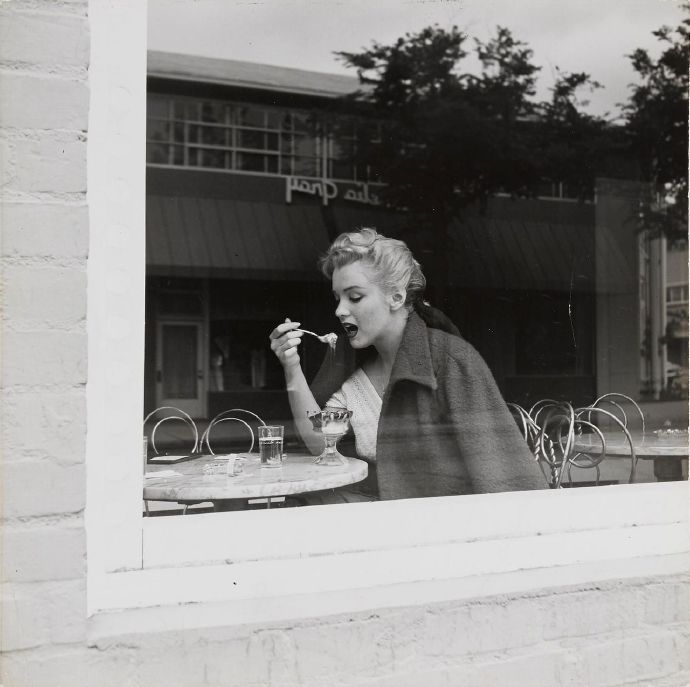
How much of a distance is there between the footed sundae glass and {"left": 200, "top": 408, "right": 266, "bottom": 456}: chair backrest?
209 millimetres

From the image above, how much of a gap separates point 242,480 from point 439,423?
2.02 ft

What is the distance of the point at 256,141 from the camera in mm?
4309

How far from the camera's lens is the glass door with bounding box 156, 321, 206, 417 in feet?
8.52

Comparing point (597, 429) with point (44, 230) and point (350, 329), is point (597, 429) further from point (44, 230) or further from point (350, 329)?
point (44, 230)

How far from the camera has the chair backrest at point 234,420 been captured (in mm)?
2512

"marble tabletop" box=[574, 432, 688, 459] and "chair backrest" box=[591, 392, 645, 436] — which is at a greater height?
"chair backrest" box=[591, 392, 645, 436]

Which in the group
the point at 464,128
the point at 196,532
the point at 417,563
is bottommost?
the point at 417,563

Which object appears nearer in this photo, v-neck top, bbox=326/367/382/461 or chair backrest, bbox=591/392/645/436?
v-neck top, bbox=326/367/382/461

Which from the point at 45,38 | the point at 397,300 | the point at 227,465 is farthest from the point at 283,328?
the point at 45,38

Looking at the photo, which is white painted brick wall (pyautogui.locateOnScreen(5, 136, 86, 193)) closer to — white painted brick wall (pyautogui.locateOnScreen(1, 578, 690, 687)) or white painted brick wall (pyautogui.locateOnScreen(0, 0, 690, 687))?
white painted brick wall (pyautogui.locateOnScreen(0, 0, 690, 687))

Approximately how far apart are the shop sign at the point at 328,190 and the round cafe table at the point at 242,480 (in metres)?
1.67

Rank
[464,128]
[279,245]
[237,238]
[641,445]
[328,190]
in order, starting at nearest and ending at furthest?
1. [641,445]
2. [279,245]
3. [328,190]
4. [237,238]
5. [464,128]

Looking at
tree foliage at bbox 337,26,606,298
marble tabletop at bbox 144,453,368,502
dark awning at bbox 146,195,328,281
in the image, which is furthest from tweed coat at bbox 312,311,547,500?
tree foliage at bbox 337,26,606,298

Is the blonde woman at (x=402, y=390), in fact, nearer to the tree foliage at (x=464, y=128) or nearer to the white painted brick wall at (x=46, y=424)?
the white painted brick wall at (x=46, y=424)
